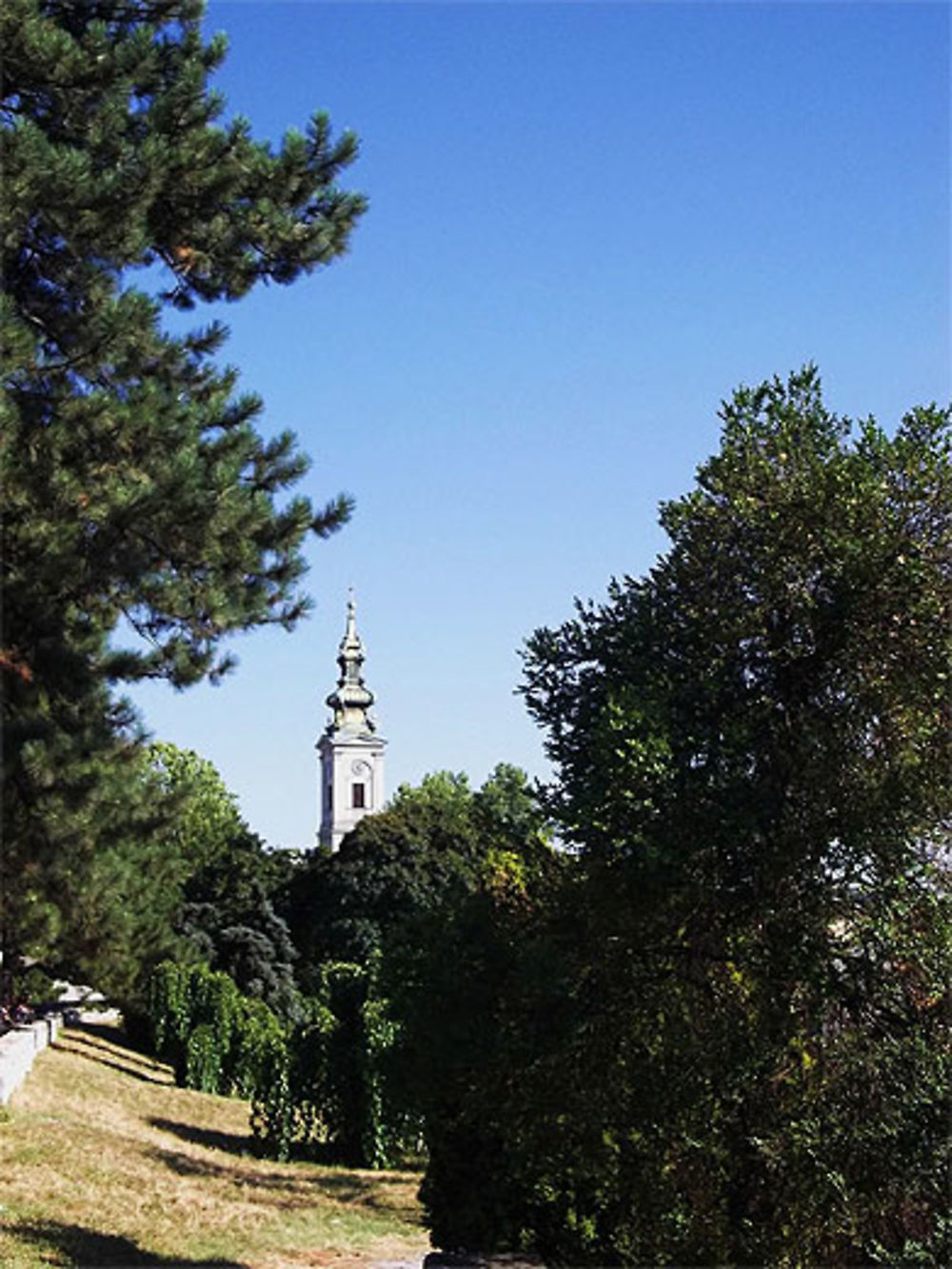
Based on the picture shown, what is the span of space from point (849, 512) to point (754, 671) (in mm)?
1292

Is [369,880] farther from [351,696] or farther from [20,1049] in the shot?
[351,696]

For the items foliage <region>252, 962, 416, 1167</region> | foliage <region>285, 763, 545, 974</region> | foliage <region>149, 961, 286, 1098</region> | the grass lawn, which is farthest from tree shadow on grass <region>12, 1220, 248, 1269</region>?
foliage <region>285, 763, 545, 974</region>

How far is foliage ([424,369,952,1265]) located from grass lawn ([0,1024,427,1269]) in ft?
16.4

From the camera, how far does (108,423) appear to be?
33.0 feet

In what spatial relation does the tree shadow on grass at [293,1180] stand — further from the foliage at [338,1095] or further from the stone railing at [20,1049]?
the stone railing at [20,1049]

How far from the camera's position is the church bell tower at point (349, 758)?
104 metres

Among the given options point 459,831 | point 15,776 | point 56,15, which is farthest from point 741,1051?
Answer: point 459,831

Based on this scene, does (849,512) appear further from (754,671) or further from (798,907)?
(798,907)

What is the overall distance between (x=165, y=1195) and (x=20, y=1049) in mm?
9160

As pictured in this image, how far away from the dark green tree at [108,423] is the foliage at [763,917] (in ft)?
10.3

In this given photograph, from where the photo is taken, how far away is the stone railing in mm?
20969

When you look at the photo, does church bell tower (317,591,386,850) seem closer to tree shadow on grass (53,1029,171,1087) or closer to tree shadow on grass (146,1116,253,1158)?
tree shadow on grass (53,1029,171,1087)

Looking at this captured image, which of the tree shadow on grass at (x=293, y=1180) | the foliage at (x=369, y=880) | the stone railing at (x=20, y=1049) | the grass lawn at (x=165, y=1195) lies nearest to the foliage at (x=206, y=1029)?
the stone railing at (x=20, y=1049)

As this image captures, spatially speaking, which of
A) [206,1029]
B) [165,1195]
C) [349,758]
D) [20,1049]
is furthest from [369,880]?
[349,758]
